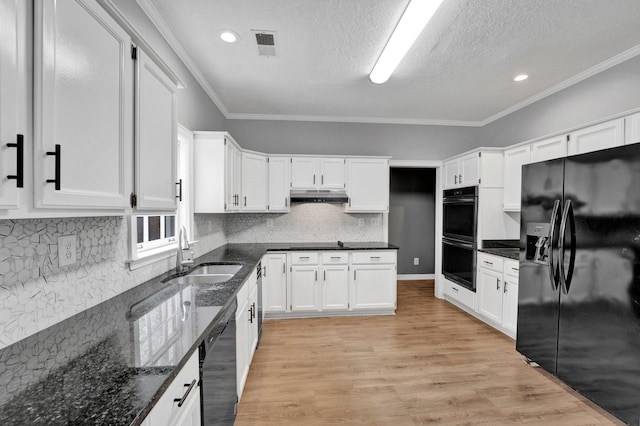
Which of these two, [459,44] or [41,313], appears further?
[459,44]

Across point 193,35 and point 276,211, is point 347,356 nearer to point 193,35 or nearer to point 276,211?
point 276,211

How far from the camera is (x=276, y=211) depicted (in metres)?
3.85

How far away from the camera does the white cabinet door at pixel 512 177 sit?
3268 millimetres

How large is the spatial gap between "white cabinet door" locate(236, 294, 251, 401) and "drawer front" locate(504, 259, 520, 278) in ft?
8.82

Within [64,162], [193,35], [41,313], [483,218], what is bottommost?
[41,313]

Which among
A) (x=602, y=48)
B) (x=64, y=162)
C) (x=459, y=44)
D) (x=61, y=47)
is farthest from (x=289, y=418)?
(x=602, y=48)

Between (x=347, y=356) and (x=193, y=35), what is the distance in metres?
3.12

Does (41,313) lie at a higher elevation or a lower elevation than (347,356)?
higher

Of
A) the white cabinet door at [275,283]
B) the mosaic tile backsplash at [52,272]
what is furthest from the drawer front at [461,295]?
the mosaic tile backsplash at [52,272]

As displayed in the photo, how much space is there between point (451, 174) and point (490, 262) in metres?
1.43

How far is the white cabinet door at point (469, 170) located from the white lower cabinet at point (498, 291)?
0.96m

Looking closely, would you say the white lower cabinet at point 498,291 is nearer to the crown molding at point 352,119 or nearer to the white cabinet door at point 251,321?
the crown molding at point 352,119

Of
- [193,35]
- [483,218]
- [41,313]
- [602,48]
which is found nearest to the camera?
[41,313]

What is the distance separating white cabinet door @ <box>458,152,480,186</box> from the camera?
351cm
